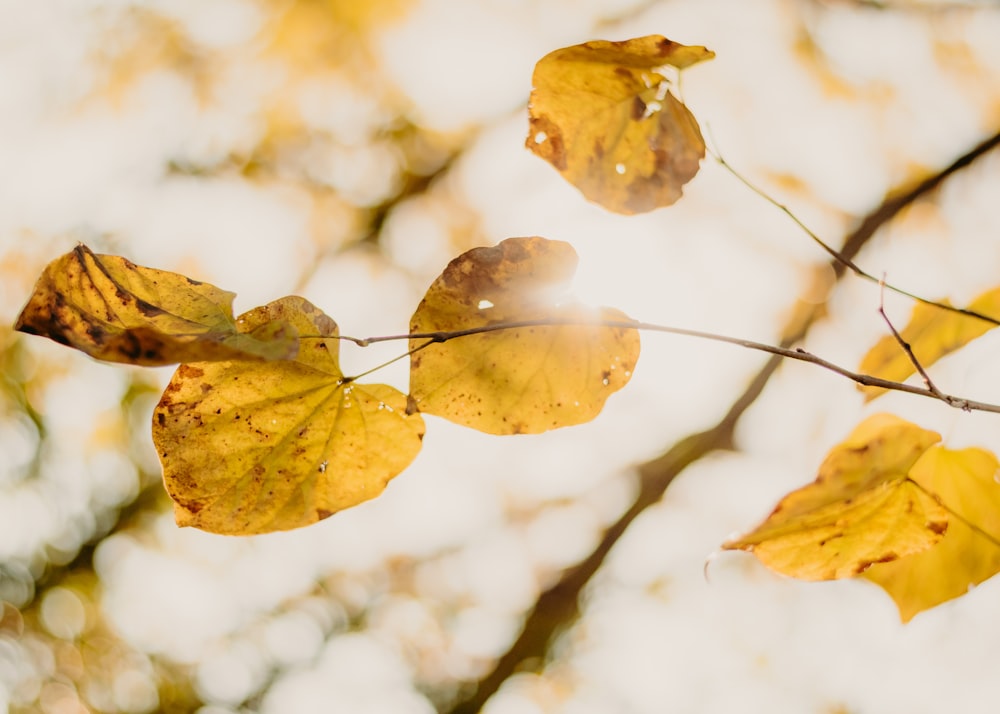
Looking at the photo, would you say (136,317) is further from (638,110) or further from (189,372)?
(638,110)

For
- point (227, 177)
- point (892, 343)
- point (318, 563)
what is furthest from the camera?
point (318, 563)

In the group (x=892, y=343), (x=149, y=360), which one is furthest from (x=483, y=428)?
(x=892, y=343)

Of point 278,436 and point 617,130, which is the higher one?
point 617,130

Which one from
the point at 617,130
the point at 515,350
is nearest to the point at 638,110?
the point at 617,130

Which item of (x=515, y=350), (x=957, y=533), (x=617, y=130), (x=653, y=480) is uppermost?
(x=617, y=130)

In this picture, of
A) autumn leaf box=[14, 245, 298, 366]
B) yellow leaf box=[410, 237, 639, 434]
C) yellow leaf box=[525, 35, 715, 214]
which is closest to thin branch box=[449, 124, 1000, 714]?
yellow leaf box=[525, 35, 715, 214]

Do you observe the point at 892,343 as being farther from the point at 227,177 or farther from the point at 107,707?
the point at 107,707

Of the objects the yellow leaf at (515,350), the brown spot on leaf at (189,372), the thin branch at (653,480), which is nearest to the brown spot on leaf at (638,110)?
the yellow leaf at (515,350)
